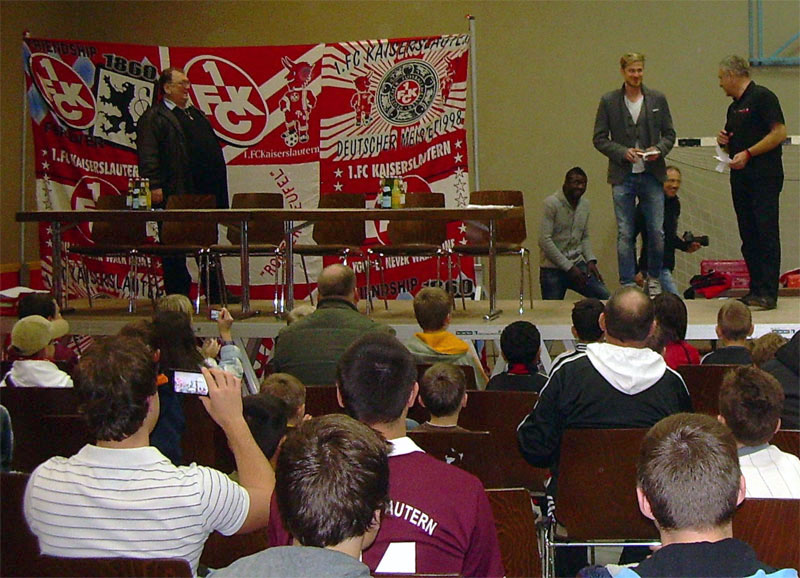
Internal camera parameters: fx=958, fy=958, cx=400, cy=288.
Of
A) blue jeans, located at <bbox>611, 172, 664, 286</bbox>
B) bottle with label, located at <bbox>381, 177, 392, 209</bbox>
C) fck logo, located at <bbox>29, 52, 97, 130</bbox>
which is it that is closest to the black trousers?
blue jeans, located at <bbox>611, 172, 664, 286</bbox>

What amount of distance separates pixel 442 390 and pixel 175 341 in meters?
0.94

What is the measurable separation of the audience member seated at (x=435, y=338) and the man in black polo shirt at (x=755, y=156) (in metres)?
2.18

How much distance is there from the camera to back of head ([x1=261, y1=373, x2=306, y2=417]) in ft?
9.43

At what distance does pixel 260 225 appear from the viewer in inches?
273

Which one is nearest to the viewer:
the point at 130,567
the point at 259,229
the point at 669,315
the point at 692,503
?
the point at 692,503

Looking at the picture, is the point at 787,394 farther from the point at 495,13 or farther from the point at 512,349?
the point at 495,13

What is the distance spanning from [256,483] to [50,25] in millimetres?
7608

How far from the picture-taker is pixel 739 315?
160 inches

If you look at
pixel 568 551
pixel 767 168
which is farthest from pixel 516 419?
pixel 767 168

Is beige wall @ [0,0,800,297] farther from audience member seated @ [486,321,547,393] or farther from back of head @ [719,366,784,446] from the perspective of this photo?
back of head @ [719,366,784,446]

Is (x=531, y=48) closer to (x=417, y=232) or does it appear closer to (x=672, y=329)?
(x=417, y=232)

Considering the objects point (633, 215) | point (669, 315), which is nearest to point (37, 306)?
point (669, 315)

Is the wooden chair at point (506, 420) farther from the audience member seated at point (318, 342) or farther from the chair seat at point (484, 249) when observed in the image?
the chair seat at point (484, 249)

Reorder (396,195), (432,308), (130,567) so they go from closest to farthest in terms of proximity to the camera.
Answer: (130,567) < (432,308) < (396,195)
